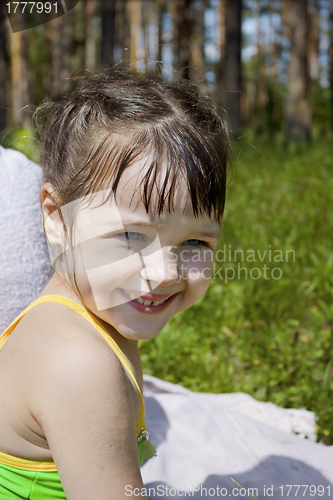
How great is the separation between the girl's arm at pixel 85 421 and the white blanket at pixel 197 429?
1.94 feet

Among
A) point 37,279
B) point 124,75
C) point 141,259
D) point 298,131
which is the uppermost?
point 124,75

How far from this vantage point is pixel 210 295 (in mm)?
2625

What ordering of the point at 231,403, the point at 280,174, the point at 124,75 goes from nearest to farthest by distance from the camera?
the point at 124,75 → the point at 231,403 → the point at 280,174

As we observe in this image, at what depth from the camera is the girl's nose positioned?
974mm

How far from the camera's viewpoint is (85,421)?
86cm

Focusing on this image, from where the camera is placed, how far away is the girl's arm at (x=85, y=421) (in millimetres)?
861

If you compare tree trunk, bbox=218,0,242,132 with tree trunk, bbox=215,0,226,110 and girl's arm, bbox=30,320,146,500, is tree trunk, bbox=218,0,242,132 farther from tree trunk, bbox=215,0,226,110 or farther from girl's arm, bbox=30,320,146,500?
girl's arm, bbox=30,320,146,500

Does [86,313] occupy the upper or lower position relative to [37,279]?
upper

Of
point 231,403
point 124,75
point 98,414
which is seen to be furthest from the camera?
point 231,403

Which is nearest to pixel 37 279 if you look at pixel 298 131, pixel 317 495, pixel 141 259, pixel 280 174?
pixel 141 259

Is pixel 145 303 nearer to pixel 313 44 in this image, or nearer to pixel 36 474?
pixel 36 474

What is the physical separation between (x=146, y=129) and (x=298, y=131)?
273 inches

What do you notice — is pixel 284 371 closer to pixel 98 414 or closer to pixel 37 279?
pixel 37 279

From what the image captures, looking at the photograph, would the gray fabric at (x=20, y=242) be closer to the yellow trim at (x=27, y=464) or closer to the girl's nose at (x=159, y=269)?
the yellow trim at (x=27, y=464)
